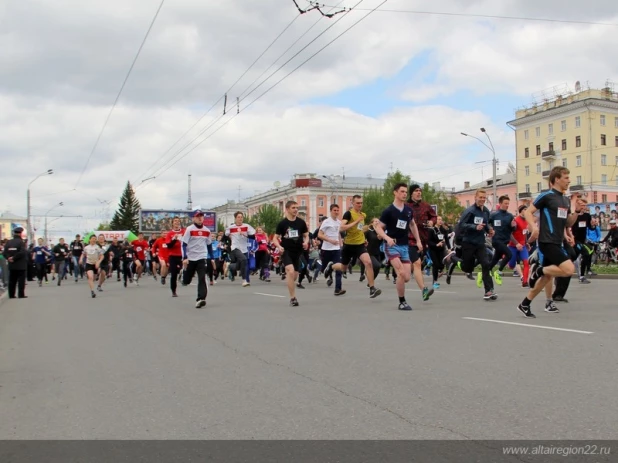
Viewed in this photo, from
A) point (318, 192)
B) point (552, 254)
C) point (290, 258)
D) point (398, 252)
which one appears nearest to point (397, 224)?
point (398, 252)

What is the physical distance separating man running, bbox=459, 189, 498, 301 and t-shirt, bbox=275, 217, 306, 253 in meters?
3.10

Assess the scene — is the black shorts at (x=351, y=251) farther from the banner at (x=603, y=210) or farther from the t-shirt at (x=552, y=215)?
the banner at (x=603, y=210)

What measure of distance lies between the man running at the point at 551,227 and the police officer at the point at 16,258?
1328 centimetres

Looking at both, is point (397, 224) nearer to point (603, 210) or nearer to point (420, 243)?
point (420, 243)

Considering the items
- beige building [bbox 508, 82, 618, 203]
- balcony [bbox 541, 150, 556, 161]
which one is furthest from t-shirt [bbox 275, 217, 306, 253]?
balcony [bbox 541, 150, 556, 161]

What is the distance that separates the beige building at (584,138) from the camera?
261 feet

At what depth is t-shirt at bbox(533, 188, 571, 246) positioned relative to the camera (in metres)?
8.83

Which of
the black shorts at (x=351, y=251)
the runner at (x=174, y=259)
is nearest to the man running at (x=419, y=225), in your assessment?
the black shorts at (x=351, y=251)

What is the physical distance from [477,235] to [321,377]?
271 inches

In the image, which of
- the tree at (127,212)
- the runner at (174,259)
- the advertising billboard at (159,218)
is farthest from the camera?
the tree at (127,212)

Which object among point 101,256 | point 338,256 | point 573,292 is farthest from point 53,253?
point 573,292

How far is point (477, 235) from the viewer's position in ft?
38.6

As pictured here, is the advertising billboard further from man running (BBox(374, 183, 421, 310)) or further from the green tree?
the green tree
